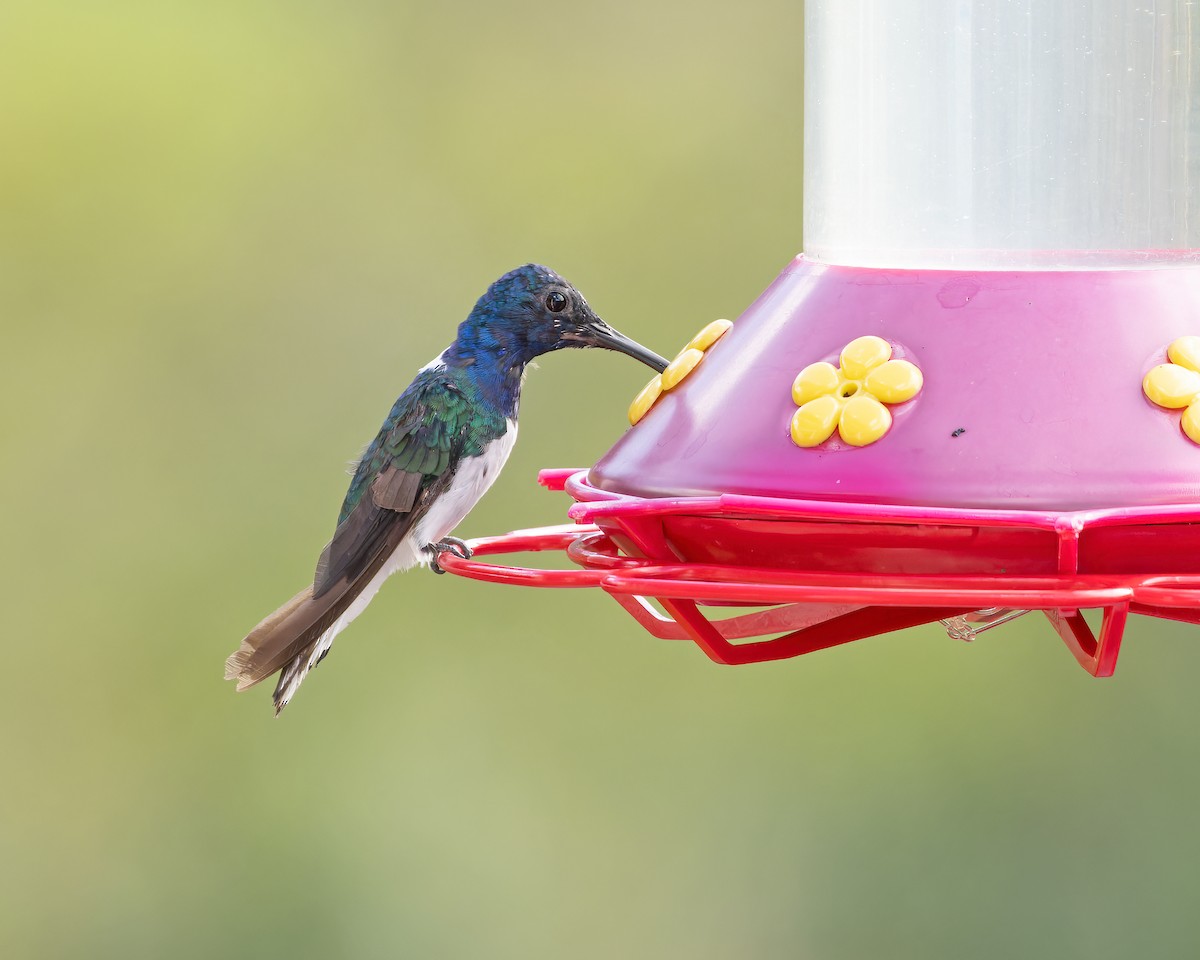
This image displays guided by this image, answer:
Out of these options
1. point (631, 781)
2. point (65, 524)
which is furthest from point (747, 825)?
point (65, 524)

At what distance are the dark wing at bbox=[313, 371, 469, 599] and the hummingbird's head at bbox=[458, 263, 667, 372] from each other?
134 mm

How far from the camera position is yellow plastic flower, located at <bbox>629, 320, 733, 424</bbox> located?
274 cm

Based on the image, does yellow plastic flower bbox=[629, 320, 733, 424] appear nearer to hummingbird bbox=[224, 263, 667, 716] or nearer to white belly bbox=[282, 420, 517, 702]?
hummingbird bbox=[224, 263, 667, 716]

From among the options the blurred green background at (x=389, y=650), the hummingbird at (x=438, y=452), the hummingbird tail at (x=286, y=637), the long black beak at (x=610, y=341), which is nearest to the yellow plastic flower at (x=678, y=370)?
the long black beak at (x=610, y=341)

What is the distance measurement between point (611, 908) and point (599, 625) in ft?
4.26

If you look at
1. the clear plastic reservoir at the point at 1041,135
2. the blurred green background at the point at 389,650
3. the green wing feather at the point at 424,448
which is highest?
the clear plastic reservoir at the point at 1041,135

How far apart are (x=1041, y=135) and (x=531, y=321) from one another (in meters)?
1.35

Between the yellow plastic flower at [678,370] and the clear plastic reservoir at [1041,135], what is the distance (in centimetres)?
22

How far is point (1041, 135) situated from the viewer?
2658mm

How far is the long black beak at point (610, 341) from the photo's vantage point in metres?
3.27

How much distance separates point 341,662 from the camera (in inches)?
336

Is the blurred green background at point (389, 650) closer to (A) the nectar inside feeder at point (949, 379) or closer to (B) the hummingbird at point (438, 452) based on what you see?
(B) the hummingbird at point (438, 452)

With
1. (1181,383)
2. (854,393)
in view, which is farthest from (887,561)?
(1181,383)

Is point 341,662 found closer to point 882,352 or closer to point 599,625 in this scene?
point 599,625
